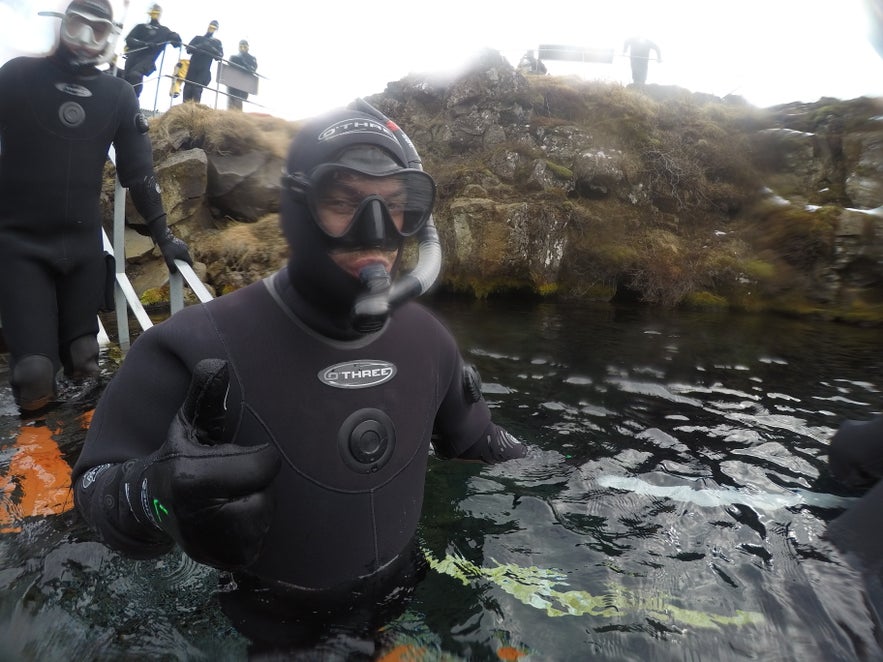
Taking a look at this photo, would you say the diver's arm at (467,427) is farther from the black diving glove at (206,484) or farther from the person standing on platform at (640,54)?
the person standing on platform at (640,54)

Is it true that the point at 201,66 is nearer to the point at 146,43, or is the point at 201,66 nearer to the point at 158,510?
the point at 146,43

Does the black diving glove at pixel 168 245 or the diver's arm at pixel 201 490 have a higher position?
the black diving glove at pixel 168 245

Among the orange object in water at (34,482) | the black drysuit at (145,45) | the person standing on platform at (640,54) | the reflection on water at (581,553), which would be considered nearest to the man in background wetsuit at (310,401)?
the reflection on water at (581,553)

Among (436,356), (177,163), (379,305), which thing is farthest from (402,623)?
(177,163)

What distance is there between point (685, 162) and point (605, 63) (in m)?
5.51

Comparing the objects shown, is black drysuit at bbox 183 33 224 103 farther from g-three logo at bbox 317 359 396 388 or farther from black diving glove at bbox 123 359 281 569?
black diving glove at bbox 123 359 281 569

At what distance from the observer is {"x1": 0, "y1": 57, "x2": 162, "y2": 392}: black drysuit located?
297 cm

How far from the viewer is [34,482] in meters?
2.93

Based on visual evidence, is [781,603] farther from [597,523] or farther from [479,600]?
[479,600]

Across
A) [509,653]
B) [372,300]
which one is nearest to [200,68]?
[372,300]

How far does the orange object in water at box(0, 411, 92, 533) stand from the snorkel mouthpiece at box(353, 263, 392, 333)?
7.65 feet

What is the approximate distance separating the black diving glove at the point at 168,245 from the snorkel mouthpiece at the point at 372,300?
7.10 ft

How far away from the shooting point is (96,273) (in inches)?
135

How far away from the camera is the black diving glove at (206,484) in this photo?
45.3 inches
